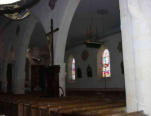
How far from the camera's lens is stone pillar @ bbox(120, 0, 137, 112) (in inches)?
112

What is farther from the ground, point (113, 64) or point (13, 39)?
point (13, 39)

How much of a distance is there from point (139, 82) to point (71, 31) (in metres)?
10.9

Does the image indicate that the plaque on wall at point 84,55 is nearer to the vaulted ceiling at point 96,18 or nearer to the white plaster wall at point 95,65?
the white plaster wall at point 95,65

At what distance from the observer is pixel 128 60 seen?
296 cm

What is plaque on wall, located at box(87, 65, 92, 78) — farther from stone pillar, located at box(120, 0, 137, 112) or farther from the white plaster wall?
stone pillar, located at box(120, 0, 137, 112)

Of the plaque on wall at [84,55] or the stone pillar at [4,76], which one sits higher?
the plaque on wall at [84,55]

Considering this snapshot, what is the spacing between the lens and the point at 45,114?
125 inches

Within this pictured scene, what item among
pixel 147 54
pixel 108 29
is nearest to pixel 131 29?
pixel 147 54

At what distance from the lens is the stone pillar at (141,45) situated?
2.70 metres

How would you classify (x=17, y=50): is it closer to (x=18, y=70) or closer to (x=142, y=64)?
(x=18, y=70)

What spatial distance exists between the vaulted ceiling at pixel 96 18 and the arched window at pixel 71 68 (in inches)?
120

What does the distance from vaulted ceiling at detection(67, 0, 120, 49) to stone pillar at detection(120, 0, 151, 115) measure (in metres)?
6.15

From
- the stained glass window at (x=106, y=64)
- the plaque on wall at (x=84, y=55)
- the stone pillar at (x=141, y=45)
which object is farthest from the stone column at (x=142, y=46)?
the plaque on wall at (x=84, y=55)

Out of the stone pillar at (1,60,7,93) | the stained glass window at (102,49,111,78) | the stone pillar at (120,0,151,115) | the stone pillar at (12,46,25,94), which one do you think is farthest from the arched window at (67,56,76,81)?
the stone pillar at (120,0,151,115)
